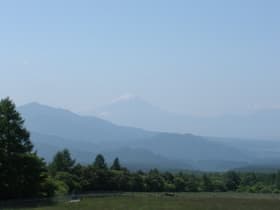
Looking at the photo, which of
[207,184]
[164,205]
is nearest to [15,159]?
[164,205]

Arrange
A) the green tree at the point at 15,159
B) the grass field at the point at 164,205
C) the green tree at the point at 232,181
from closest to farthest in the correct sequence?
1. the grass field at the point at 164,205
2. the green tree at the point at 15,159
3. the green tree at the point at 232,181

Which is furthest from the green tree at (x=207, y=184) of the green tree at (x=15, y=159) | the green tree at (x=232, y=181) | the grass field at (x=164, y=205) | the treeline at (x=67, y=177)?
the green tree at (x=15, y=159)

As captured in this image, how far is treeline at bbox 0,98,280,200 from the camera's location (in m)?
58.6

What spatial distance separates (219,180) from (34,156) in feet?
268

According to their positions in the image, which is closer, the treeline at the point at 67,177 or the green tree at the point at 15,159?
the green tree at the point at 15,159

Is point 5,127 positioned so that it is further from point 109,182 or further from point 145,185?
point 145,185

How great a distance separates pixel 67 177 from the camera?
83.9 meters

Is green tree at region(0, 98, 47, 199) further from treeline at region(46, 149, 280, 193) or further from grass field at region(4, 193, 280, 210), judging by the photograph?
treeline at region(46, 149, 280, 193)

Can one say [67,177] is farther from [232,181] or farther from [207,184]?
[232,181]

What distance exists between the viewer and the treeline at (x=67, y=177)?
58.6 m

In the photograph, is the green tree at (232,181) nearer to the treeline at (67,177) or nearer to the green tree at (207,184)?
the treeline at (67,177)

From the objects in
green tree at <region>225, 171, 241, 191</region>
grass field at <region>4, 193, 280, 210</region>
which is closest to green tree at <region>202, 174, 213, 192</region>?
green tree at <region>225, 171, 241, 191</region>

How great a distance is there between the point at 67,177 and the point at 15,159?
2586 cm

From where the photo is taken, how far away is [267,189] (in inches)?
4879
